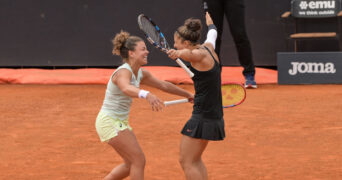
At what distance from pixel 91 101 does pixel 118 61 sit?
10.5 ft

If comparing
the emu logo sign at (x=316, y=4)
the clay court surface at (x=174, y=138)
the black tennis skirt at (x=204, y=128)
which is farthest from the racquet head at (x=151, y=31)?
the emu logo sign at (x=316, y=4)

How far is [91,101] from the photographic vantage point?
395 inches

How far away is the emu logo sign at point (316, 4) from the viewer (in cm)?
1217

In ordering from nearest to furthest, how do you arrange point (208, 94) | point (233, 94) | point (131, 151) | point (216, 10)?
point (131, 151) → point (208, 94) → point (233, 94) → point (216, 10)

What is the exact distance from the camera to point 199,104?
15.8ft

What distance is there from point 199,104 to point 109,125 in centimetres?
68

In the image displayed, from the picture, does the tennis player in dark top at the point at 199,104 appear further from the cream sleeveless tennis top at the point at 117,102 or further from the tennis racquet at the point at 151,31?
the cream sleeveless tennis top at the point at 117,102

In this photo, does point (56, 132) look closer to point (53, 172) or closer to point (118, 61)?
point (53, 172)

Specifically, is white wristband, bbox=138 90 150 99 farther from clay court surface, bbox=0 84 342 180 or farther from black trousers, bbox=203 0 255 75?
black trousers, bbox=203 0 255 75

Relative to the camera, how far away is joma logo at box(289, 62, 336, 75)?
11328 mm

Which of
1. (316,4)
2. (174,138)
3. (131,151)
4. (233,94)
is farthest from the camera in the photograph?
(316,4)

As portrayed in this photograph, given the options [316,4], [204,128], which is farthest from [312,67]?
[204,128]

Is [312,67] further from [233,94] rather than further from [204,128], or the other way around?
[204,128]

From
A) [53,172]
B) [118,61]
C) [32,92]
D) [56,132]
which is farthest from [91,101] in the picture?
[53,172]
